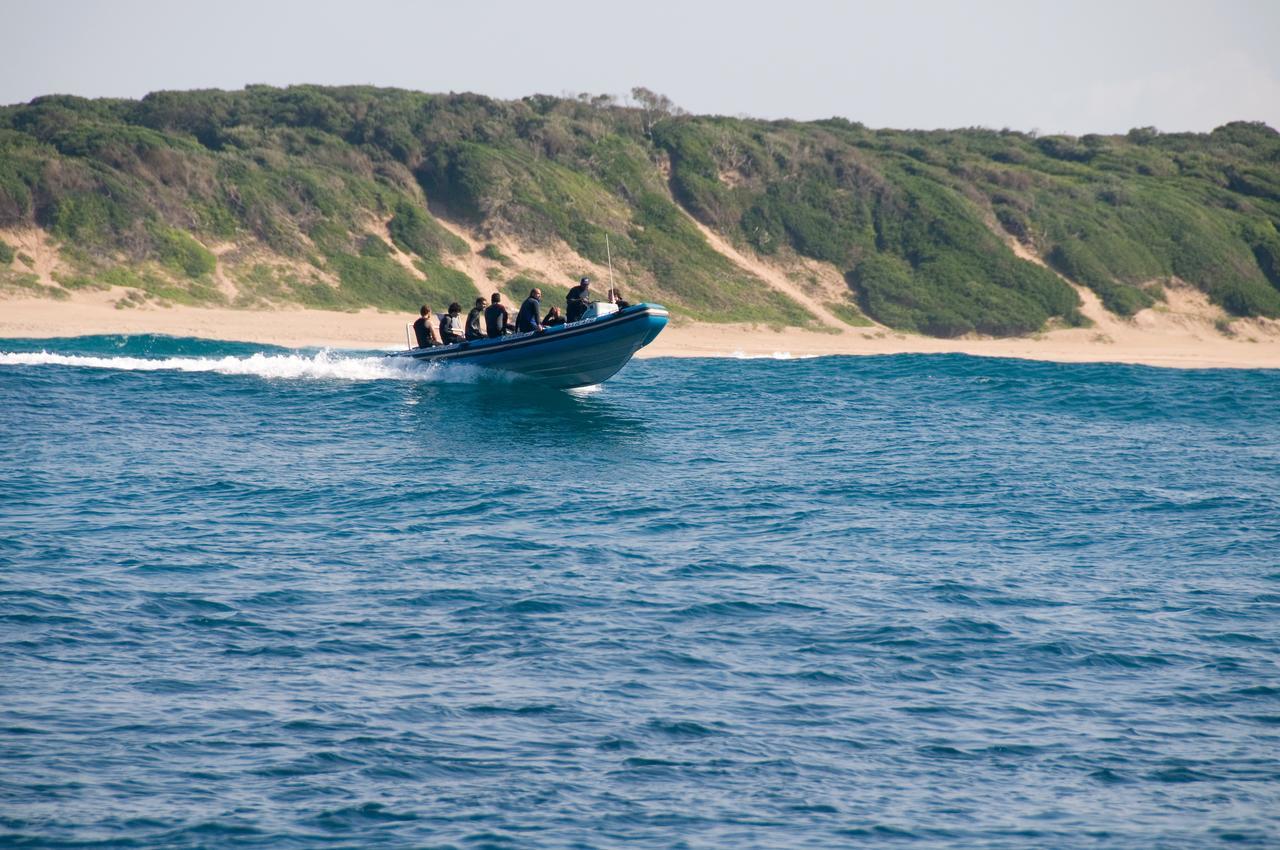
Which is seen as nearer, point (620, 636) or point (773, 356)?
point (620, 636)

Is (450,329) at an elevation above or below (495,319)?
below

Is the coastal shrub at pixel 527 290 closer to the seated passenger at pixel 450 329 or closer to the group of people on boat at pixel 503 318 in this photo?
the group of people on boat at pixel 503 318

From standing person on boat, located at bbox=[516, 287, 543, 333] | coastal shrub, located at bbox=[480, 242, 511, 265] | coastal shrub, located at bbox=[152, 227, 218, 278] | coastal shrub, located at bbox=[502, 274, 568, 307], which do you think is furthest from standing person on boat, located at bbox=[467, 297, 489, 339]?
coastal shrub, located at bbox=[480, 242, 511, 265]

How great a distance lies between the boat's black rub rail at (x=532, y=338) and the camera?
2677 cm

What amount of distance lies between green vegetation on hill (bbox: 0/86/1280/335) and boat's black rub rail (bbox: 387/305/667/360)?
50.5 ft

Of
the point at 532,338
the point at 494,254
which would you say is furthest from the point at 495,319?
the point at 494,254

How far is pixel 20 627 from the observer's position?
1330cm

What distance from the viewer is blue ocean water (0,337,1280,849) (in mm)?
10062

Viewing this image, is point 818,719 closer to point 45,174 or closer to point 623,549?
point 623,549

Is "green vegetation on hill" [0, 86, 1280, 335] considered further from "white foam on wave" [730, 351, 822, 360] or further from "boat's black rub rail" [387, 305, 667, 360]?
"boat's black rub rail" [387, 305, 667, 360]

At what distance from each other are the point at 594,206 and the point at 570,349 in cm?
2635

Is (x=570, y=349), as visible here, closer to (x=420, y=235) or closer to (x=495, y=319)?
(x=495, y=319)

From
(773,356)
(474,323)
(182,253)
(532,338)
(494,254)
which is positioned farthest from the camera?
(494,254)

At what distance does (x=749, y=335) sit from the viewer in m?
45.3
